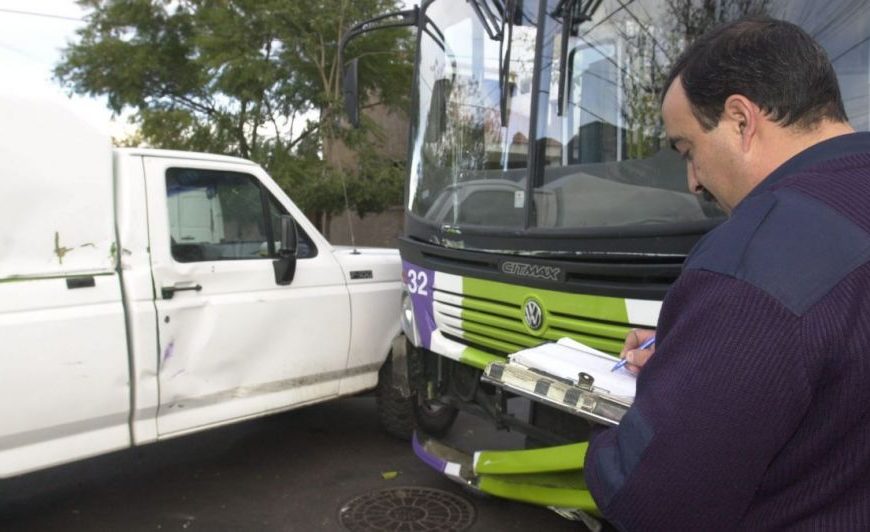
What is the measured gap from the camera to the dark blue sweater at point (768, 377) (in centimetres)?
94

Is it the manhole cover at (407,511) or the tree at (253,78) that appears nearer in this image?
the manhole cover at (407,511)

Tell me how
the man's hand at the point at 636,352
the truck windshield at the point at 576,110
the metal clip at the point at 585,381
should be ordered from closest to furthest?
the man's hand at the point at 636,352
the metal clip at the point at 585,381
the truck windshield at the point at 576,110

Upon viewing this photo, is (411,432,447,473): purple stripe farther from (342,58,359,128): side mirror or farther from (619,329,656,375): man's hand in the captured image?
(342,58,359,128): side mirror

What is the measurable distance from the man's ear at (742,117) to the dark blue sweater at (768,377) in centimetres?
12

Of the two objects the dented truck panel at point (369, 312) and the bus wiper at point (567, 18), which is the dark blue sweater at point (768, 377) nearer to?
the bus wiper at point (567, 18)

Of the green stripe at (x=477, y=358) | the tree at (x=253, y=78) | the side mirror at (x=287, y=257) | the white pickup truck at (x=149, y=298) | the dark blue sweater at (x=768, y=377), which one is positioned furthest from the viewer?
the tree at (x=253, y=78)

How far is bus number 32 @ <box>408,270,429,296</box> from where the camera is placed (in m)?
3.85

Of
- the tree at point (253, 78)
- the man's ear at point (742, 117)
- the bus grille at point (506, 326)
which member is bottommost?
the bus grille at point (506, 326)

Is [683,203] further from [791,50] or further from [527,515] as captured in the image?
[527,515]

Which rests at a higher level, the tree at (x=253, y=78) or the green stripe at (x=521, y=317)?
the tree at (x=253, y=78)

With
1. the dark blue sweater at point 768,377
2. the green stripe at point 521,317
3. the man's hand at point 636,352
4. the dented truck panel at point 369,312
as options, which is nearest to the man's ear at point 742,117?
the dark blue sweater at point 768,377

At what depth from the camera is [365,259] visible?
4859 mm

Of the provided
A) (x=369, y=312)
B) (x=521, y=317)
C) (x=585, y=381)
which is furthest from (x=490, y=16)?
(x=585, y=381)

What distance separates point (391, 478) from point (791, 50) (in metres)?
3.77
